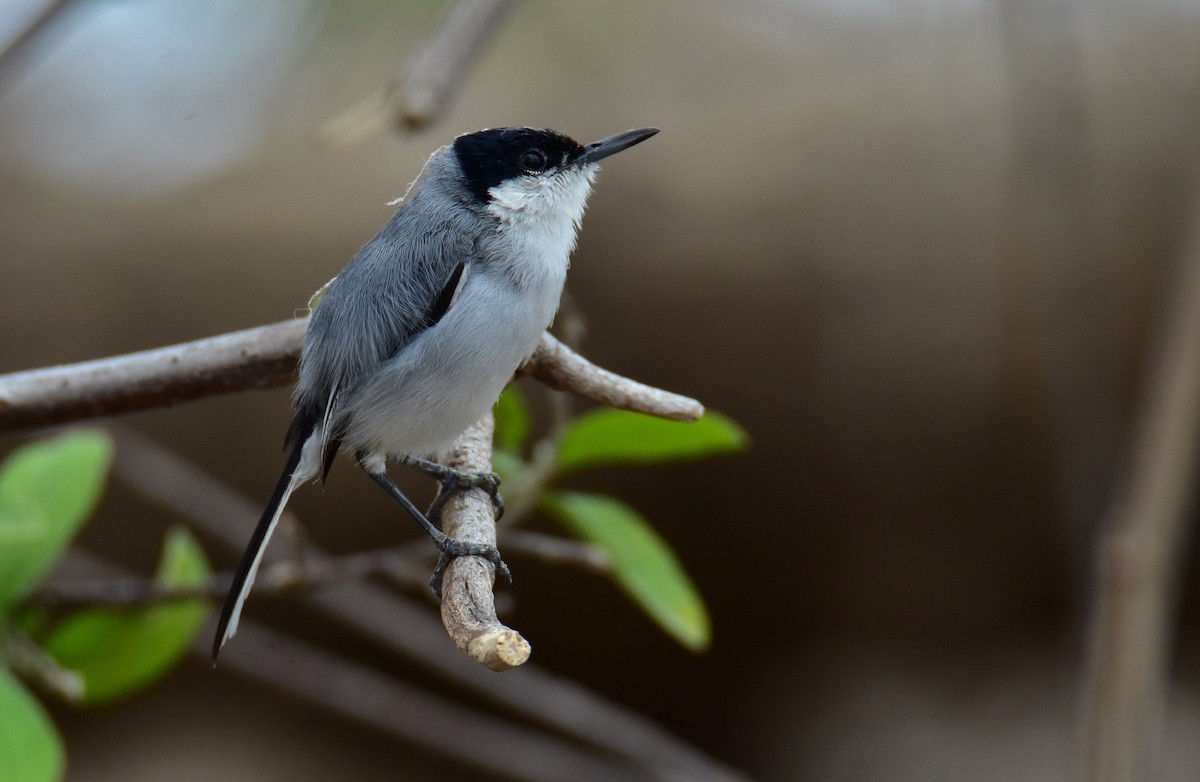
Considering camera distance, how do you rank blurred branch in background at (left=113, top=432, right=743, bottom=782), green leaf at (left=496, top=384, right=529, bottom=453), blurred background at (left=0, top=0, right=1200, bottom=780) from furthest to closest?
blurred background at (left=0, top=0, right=1200, bottom=780), blurred branch in background at (left=113, top=432, right=743, bottom=782), green leaf at (left=496, top=384, right=529, bottom=453)

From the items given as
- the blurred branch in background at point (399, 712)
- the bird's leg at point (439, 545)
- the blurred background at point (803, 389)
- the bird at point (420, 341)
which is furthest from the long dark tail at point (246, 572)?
the blurred background at point (803, 389)

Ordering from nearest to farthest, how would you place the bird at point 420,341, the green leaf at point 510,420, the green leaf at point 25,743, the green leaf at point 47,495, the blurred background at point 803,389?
the green leaf at point 25,743, the bird at point 420,341, the green leaf at point 47,495, the green leaf at point 510,420, the blurred background at point 803,389

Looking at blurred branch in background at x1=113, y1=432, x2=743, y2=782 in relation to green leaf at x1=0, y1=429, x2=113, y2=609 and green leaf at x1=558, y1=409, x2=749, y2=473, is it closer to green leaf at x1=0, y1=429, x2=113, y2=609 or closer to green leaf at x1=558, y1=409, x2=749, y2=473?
green leaf at x1=0, y1=429, x2=113, y2=609

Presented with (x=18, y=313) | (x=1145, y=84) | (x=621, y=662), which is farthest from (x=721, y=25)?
(x=18, y=313)

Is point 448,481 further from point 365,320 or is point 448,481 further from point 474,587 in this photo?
point 474,587

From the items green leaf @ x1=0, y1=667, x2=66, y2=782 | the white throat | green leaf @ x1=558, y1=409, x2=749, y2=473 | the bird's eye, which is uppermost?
the bird's eye

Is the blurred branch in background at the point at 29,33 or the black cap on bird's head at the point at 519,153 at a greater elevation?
the black cap on bird's head at the point at 519,153

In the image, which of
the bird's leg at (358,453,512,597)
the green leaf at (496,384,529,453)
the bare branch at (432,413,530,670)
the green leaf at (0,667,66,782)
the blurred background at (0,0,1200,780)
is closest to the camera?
the bare branch at (432,413,530,670)

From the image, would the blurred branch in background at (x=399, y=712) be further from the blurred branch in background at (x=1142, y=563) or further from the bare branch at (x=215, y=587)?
the blurred branch in background at (x=1142, y=563)

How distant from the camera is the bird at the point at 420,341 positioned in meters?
1.30

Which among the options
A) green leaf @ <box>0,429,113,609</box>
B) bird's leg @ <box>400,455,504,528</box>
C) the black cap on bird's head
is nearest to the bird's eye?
the black cap on bird's head

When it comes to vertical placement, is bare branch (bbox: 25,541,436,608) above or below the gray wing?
below

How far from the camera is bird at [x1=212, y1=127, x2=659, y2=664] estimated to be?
4.27 feet

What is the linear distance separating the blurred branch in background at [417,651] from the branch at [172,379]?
0.62 meters
